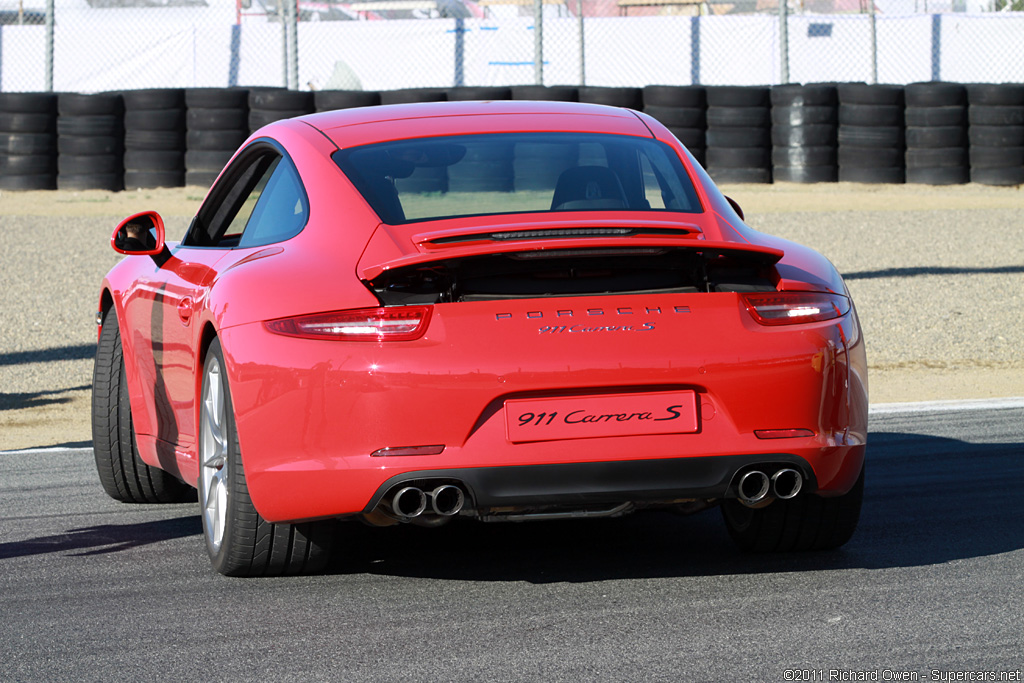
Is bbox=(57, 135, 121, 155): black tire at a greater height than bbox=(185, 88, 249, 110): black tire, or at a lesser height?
lesser

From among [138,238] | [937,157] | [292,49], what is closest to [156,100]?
[292,49]

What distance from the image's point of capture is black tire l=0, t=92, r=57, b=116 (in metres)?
20.8

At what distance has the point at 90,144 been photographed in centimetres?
2125

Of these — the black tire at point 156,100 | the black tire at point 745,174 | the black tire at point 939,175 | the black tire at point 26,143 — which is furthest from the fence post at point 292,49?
the black tire at point 939,175

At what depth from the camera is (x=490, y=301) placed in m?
4.01

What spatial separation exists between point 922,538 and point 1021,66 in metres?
24.5

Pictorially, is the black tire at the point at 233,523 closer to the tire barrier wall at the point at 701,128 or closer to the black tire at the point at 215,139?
the tire barrier wall at the point at 701,128

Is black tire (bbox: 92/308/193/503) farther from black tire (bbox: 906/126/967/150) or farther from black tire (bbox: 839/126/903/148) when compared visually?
black tire (bbox: 906/126/967/150)

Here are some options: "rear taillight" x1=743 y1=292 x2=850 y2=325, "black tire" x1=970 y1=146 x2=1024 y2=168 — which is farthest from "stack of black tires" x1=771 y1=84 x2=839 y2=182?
"rear taillight" x1=743 y1=292 x2=850 y2=325

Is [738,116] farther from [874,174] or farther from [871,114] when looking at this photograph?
[874,174]

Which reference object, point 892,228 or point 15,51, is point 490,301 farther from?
point 15,51

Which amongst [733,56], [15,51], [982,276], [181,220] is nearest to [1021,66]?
[733,56]

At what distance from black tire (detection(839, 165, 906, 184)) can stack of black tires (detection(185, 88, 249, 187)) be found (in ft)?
29.2

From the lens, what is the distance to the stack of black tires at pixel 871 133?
823 inches
